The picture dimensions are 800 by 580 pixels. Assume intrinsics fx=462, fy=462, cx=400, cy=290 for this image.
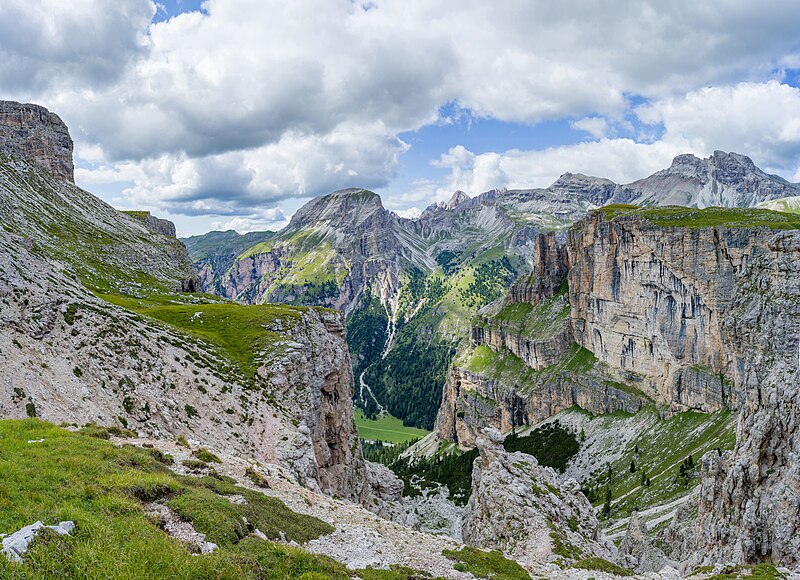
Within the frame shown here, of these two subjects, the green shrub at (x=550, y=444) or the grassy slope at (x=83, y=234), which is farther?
the green shrub at (x=550, y=444)

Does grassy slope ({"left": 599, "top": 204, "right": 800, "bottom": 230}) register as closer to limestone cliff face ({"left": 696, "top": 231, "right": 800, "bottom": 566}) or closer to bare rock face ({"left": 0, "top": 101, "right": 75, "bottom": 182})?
limestone cliff face ({"left": 696, "top": 231, "right": 800, "bottom": 566})

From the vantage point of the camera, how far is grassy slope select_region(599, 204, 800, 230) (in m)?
123

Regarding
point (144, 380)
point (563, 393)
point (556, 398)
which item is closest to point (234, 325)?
point (144, 380)

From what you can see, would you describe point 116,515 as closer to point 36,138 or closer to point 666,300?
point 666,300

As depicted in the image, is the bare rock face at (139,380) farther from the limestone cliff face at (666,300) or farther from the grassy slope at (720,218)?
the grassy slope at (720,218)

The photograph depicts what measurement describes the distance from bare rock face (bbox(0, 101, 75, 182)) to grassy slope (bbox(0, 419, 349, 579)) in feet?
452

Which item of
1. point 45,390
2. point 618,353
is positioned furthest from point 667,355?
point 45,390

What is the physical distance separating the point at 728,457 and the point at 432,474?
13359cm

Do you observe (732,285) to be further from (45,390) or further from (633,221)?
(45,390)

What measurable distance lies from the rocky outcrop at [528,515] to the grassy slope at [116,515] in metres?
23.6

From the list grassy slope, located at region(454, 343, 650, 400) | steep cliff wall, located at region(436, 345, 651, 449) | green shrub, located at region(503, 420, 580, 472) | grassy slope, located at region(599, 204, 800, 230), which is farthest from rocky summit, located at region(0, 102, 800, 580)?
grassy slope, located at region(454, 343, 650, 400)

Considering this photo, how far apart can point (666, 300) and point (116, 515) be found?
512 feet

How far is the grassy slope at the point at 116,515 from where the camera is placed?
38.6 ft

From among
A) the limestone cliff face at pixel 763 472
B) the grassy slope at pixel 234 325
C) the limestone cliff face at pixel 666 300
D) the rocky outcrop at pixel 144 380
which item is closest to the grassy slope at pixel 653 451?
the limestone cliff face at pixel 666 300
